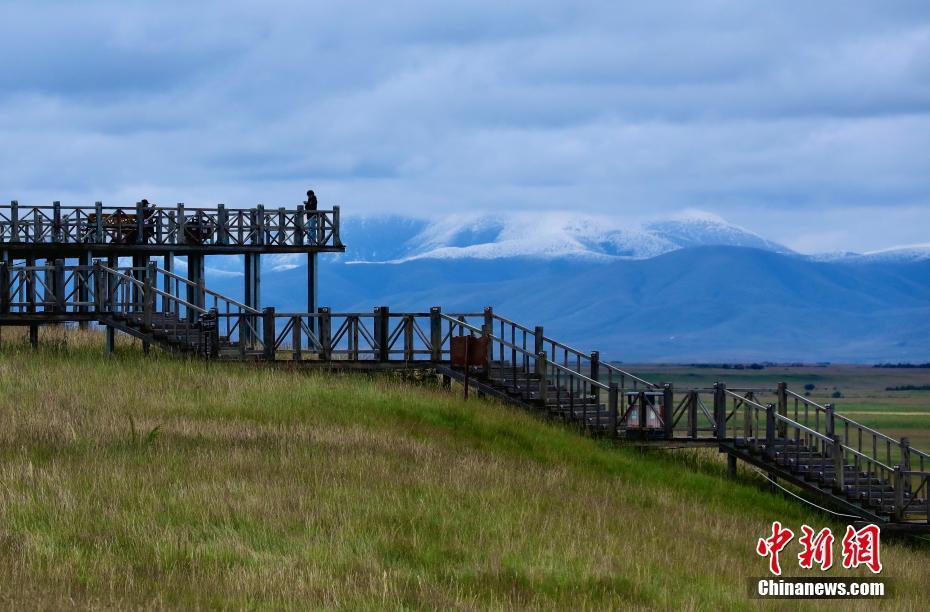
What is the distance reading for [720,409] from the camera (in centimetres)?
3172

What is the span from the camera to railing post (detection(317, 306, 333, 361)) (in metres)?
35.4

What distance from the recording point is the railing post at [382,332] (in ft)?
115

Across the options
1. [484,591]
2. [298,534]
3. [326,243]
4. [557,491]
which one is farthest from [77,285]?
[484,591]

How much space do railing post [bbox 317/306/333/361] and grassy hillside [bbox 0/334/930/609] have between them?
2.84m

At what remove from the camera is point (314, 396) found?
Answer: 3002cm

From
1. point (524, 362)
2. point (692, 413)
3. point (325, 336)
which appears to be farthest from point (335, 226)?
point (692, 413)

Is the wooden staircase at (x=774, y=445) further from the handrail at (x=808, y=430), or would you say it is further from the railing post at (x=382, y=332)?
the railing post at (x=382, y=332)

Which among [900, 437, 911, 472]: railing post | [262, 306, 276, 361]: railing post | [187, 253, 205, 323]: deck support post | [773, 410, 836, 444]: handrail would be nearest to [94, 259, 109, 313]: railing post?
A: [262, 306, 276, 361]: railing post

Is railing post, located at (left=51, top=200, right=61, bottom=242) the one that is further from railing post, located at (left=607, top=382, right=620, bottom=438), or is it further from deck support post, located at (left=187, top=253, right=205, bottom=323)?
railing post, located at (left=607, top=382, right=620, bottom=438)

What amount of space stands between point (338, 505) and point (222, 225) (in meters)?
31.0

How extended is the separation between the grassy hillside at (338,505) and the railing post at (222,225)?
667 inches

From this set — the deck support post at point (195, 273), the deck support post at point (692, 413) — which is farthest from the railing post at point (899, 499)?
the deck support post at point (195, 273)

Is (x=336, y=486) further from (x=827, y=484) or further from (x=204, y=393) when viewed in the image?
(x=827, y=484)

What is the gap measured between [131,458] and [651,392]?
45.1 feet
